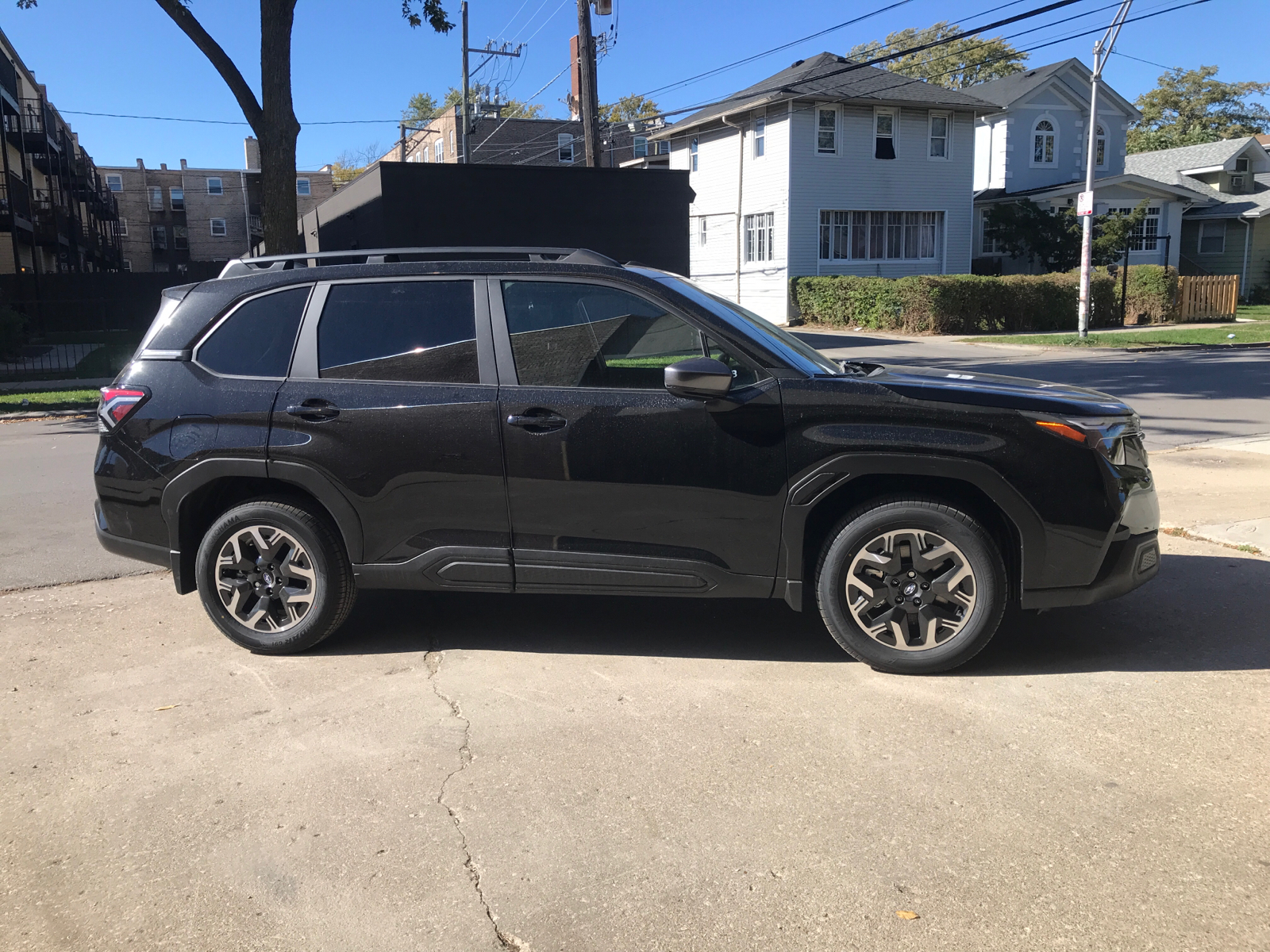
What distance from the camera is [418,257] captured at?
16.8 ft

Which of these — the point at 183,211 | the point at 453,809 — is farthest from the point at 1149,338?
the point at 183,211

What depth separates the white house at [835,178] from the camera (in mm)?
34406

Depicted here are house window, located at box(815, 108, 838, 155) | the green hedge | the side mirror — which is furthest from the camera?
house window, located at box(815, 108, 838, 155)

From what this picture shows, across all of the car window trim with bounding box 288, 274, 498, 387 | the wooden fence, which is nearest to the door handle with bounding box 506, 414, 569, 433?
the car window trim with bounding box 288, 274, 498, 387

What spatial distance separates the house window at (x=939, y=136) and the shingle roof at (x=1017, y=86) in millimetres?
2986

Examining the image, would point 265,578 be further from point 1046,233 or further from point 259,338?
point 1046,233

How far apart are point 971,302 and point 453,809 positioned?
27.8 m

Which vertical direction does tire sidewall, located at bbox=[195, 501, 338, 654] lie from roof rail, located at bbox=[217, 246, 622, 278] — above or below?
below

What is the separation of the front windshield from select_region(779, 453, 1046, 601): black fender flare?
0.50 meters

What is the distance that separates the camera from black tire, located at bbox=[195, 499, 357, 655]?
16.1 feet

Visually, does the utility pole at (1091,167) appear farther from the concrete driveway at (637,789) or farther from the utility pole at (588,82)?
the concrete driveway at (637,789)

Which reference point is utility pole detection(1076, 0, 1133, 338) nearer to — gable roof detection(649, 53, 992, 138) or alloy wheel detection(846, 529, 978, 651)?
gable roof detection(649, 53, 992, 138)

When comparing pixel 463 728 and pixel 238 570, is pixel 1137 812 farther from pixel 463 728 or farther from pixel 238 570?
pixel 238 570

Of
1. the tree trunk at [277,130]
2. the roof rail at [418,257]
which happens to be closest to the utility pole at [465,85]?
the tree trunk at [277,130]
